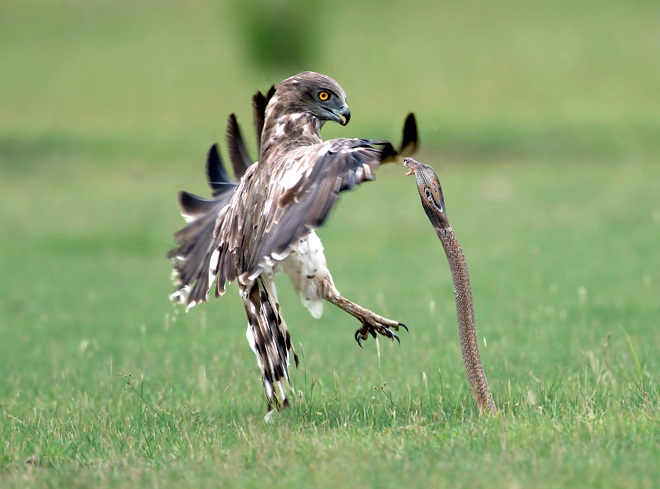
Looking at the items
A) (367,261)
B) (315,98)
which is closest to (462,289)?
(315,98)

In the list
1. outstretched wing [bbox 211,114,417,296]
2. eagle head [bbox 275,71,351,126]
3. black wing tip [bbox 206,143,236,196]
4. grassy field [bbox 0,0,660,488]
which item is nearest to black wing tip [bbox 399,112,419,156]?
outstretched wing [bbox 211,114,417,296]

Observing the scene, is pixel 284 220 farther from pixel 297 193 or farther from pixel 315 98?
pixel 315 98

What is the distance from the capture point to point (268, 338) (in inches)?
223

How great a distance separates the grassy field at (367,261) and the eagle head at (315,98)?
1.49 metres

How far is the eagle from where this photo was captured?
496 cm

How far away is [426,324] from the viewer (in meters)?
9.27

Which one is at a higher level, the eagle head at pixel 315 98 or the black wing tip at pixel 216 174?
the eagle head at pixel 315 98

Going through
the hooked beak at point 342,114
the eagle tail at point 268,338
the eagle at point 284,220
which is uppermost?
the hooked beak at point 342,114

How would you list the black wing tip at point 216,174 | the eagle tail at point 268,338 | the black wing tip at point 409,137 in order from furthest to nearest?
the black wing tip at point 216,174 < the eagle tail at point 268,338 < the black wing tip at point 409,137

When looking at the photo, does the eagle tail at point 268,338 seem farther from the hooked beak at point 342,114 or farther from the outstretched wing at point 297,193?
the hooked beak at point 342,114

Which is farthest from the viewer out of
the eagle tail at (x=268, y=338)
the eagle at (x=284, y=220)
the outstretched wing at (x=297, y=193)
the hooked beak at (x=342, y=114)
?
the hooked beak at (x=342, y=114)

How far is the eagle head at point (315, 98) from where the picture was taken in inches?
228

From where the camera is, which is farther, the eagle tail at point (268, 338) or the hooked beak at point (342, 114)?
the hooked beak at point (342, 114)

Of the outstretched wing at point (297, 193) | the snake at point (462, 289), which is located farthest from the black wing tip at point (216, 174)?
the snake at point (462, 289)
